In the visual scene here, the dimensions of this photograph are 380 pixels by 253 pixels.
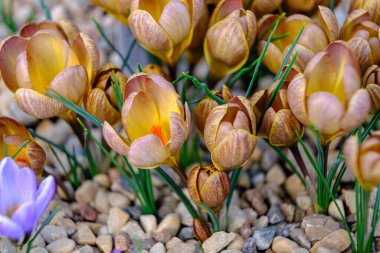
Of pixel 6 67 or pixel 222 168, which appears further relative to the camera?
pixel 6 67

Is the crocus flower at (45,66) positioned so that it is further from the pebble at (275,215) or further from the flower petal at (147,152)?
the pebble at (275,215)

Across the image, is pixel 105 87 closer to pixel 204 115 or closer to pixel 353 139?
pixel 204 115

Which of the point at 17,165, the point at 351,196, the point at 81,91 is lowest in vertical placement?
the point at 351,196

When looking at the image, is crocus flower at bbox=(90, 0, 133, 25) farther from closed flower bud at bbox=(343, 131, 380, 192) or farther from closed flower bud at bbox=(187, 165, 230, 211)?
closed flower bud at bbox=(343, 131, 380, 192)

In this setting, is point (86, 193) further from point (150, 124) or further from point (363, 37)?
point (363, 37)

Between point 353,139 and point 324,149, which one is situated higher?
point 353,139

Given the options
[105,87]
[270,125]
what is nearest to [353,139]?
[270,125]

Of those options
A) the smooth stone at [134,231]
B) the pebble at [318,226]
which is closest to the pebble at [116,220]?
the smooth stone at [134,231]
